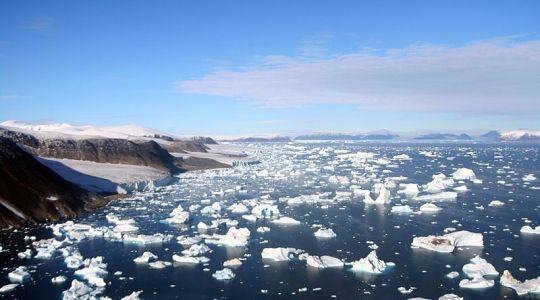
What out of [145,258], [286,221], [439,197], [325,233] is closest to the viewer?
[145,258]

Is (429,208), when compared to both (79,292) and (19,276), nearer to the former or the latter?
(79,292)

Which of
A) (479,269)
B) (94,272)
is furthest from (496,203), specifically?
(94,272)

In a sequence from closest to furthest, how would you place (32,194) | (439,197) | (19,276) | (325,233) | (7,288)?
(7,288) → (19,276) → (325,233) → (32,194) → (439,197)

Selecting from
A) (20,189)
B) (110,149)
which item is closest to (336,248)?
(20,189)

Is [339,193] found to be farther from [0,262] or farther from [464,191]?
[0,262]

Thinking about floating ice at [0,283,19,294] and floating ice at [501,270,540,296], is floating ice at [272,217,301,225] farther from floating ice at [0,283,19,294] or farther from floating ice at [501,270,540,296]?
floating ice at [0,283,19,294]

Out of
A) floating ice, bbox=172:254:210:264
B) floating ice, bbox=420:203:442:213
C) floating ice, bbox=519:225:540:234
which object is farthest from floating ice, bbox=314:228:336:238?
floating ice, bbox=519:225:540:234
